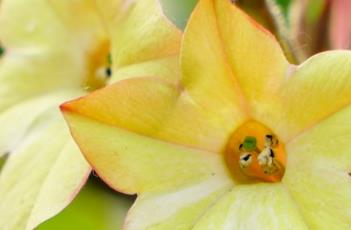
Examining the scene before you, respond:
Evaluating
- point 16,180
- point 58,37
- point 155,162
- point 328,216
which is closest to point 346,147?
point 328,216

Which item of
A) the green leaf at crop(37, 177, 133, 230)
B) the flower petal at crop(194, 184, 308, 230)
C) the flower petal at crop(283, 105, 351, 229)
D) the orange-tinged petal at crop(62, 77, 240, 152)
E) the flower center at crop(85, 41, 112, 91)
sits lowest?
the green leaf at crop(37, 177, 133, 230)

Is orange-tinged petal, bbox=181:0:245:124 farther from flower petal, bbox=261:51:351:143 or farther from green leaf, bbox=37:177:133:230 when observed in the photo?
green leaf, bbox=37:177:133:230

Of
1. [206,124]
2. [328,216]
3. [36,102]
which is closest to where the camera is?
[328,216]

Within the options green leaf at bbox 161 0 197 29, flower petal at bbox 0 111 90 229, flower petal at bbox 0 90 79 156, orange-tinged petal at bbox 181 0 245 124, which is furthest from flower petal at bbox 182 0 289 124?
green leaf at bbox 161 0 197 29

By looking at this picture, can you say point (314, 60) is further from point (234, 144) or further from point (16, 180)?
point (16, 180)

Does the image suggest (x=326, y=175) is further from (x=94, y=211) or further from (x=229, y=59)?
(x=94, y=211)

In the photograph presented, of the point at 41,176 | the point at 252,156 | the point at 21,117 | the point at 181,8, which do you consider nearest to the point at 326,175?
the point at 252,156

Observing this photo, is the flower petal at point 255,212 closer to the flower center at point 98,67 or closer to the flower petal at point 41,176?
the flower petal at point 41,176
